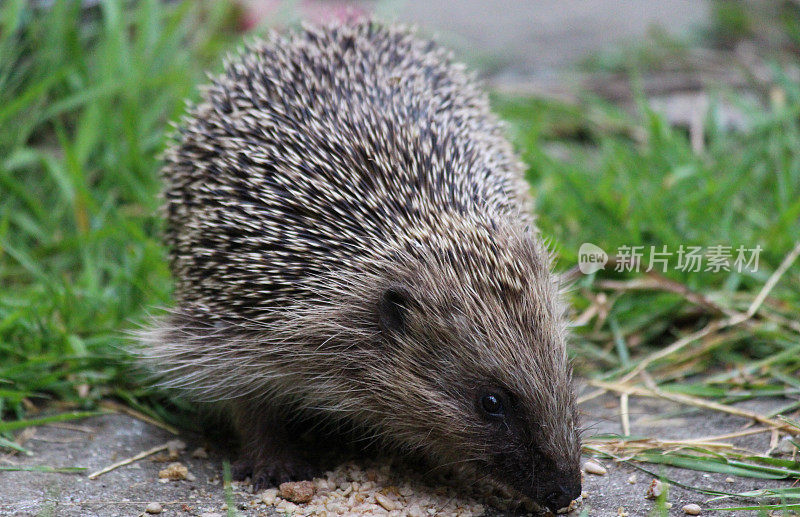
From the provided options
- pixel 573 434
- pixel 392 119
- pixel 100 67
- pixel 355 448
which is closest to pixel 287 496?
pixel 355 448

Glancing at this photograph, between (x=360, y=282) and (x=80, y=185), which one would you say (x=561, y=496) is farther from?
(x=80, y=185)

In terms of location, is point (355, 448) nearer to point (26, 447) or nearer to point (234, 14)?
point (26, 447)

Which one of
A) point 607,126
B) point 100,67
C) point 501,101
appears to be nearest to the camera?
point 100,67

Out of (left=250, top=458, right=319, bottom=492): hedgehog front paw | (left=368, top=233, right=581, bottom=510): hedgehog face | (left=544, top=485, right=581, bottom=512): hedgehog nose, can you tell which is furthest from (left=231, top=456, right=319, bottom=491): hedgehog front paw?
(left=544, top=485, right=581, bottom=512): hedgehog nose

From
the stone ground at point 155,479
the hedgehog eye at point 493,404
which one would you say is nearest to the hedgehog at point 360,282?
the hedgehog eye at point 493,404

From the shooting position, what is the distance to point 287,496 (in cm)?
440

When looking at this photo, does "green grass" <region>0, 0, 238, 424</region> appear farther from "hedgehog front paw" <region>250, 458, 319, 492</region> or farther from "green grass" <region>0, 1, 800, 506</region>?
"hedgehog front paw" <region>250, 458, 319, 492</region>

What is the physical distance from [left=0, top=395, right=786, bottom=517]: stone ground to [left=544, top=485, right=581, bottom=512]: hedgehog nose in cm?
27

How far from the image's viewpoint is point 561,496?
3.93 m

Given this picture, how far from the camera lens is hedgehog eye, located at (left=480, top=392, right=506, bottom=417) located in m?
4.08

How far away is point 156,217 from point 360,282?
2.43 m

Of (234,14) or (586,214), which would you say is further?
(234,14)

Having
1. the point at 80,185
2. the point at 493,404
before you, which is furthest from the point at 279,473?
the point at 80,185

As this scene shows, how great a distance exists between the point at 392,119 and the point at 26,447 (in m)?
2.84
